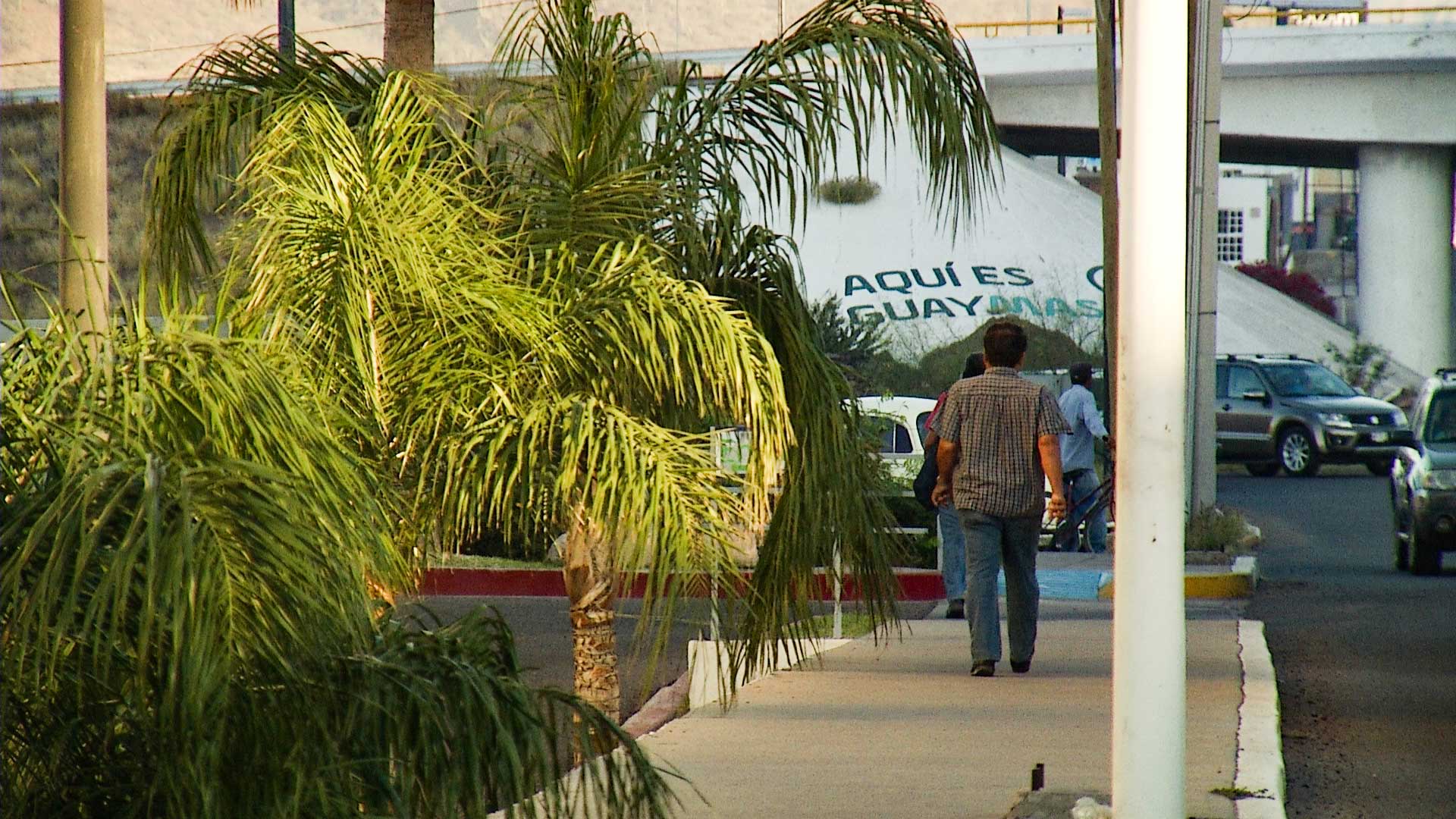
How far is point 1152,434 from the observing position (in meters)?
4.87

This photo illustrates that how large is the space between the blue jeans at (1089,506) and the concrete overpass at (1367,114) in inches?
1149

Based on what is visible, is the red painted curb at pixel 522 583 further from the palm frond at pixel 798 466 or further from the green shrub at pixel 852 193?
the green shrub at pixel 852 193

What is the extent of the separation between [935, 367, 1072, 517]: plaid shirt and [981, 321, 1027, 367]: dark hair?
0.41 ft

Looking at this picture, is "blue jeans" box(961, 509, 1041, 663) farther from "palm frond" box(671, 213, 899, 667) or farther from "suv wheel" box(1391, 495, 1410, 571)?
→ "suv wheel" box(1391, 495, 1410, 571)

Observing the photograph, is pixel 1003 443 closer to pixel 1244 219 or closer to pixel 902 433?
pixel 902 433

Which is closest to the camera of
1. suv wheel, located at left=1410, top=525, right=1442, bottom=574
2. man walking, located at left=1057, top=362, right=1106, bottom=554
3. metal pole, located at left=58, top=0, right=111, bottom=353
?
metal pole, located at left=58, top=0, right=111, bottom=353

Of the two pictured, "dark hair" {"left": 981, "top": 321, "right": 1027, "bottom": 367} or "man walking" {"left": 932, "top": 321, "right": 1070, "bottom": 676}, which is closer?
"man walking" {"left": 932, "top": 321, "right": 1070, "bottom": 676}

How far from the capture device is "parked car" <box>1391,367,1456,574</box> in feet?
46.6

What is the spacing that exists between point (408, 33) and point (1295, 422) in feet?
77.2

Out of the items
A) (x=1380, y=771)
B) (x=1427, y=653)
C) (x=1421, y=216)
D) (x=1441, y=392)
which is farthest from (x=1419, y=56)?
(x=1380, y=771)

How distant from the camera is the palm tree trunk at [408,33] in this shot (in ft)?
26.0

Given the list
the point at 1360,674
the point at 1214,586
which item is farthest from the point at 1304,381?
the point at 1360,674

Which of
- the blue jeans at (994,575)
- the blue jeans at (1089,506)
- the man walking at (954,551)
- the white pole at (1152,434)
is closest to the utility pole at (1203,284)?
the blue jeans at (1089,506)

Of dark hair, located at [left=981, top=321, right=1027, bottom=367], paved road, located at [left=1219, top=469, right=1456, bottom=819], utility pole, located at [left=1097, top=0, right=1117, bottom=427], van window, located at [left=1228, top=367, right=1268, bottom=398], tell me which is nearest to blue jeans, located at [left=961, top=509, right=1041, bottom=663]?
dark hair, located at [left=981, top=321, right=1027, bottom=367]
